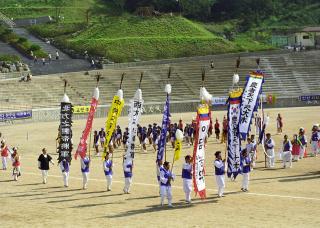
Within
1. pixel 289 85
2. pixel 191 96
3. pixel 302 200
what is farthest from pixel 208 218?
pixel 289 85

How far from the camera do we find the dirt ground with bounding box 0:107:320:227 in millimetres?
20484

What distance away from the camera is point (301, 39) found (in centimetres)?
8600

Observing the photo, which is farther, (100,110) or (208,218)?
(100,110)

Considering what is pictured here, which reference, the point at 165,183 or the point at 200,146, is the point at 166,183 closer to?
the point at 165,183

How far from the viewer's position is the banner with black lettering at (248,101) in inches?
1016

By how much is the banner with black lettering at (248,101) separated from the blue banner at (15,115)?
30.0 metres

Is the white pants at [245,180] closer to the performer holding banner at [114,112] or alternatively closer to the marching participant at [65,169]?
the performer holding banner at [114,112]

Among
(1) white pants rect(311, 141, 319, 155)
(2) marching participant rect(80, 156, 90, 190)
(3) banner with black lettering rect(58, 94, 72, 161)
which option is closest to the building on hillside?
(1) white pants rect(311, 141, 319, 155)

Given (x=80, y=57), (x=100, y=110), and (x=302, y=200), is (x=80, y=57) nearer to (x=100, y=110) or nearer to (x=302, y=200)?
(x=100, y=110)

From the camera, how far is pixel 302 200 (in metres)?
23.2

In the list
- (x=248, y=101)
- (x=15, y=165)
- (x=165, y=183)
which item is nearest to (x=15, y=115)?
(x=15, y=165)

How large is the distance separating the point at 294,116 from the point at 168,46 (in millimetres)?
29259

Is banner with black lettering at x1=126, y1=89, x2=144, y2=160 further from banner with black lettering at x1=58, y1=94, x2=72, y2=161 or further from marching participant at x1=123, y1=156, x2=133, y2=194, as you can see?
banner with black lettering at x1=58, y1=94, x2=72, y2=161

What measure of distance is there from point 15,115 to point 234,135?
30661 millimetres
